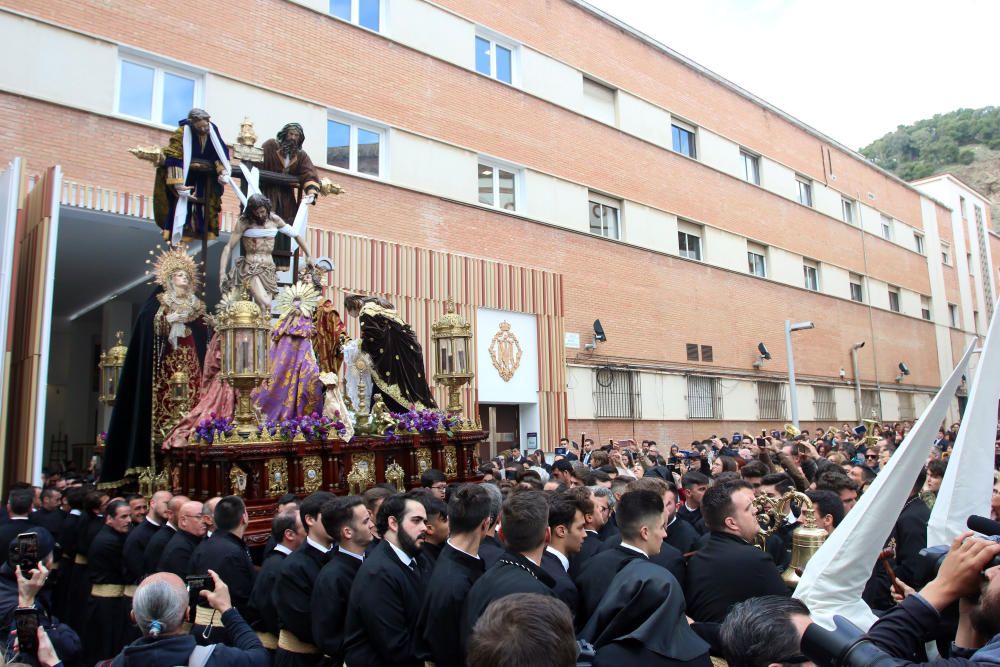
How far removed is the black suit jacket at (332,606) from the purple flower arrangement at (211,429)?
3914 millimetres

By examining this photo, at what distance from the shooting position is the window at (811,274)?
28.8 meters

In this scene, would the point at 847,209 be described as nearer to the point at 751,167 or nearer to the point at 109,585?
the point at 751,167

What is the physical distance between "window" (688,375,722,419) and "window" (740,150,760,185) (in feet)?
25.8

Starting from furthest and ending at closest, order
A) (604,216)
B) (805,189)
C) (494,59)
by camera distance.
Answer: (805,189) → (604,216) → (494,59)

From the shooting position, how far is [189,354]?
31.6ft

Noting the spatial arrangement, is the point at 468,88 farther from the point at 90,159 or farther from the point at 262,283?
the point at 262,283

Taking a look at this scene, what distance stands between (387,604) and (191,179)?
25.3ft

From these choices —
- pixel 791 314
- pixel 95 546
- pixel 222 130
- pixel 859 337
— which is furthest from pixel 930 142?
pixel 95 546

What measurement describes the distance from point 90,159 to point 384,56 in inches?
266

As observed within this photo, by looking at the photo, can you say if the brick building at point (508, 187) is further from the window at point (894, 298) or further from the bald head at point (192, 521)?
the bald head at point (192, 521)

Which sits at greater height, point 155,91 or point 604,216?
point 155,91

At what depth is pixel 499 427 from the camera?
57.8ft

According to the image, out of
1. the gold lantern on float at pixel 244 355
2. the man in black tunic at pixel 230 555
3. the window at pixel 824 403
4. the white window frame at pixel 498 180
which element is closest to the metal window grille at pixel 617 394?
the white window frame at pixel 498 180

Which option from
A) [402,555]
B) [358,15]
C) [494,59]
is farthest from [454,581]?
[494,59]
